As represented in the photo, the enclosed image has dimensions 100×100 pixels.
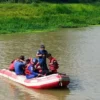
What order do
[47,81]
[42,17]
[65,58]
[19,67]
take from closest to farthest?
[47,81] < [19,67] < [65,58] < [42,17]

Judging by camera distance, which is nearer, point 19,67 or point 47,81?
point 47,81

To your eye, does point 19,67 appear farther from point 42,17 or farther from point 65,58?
point 42,17

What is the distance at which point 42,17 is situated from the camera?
146ft

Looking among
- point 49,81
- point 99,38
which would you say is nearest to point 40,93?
point 49,81

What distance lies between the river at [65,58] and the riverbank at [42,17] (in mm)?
2808

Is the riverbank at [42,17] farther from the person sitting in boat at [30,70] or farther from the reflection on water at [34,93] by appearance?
the reflection on water at [34,93]

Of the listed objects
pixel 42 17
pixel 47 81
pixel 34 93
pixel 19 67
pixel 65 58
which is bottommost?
pixel 34 93

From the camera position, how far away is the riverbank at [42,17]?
128 feet

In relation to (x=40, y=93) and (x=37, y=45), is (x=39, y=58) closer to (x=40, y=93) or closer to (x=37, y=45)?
(x=40, y=93)

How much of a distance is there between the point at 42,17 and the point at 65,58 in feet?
72.6

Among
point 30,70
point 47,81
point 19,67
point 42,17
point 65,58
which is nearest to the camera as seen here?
point 47,81

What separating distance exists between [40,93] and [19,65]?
76.2 inches

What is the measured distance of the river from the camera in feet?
51.8

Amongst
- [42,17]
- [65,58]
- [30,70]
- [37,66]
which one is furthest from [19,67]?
[42,17]
